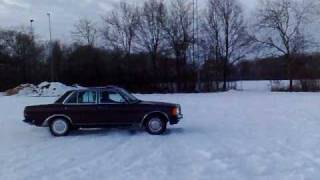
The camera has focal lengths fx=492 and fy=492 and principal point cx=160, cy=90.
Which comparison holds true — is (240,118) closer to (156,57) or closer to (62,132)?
(62,132)

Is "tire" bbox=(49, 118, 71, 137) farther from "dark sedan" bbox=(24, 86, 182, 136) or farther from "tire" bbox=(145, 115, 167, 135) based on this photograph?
"tire" bbox=(145, 115, 167, 135)

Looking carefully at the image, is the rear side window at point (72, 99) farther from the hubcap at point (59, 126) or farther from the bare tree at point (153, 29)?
the bare tree at point (153, 29)

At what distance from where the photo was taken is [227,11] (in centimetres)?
5322

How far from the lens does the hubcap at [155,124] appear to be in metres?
14.9

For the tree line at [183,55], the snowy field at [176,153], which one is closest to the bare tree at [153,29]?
the tree line at [183,55]

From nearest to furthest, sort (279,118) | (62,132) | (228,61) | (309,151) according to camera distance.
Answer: (309,151) → (62,132) → (279,118) → (228,61)

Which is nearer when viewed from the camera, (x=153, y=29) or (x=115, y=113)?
(x=115, y=113)

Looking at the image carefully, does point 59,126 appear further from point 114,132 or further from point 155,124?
point 155,124

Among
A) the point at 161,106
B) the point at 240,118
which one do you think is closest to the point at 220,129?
the point at 161,106

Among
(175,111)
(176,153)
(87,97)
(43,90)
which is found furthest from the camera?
(43,90)

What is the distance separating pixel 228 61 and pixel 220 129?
124ft

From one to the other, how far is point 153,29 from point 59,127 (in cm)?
4042

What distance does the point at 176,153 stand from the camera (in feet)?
36.8

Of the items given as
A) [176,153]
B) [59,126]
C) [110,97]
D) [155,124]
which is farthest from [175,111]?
[176,153]
